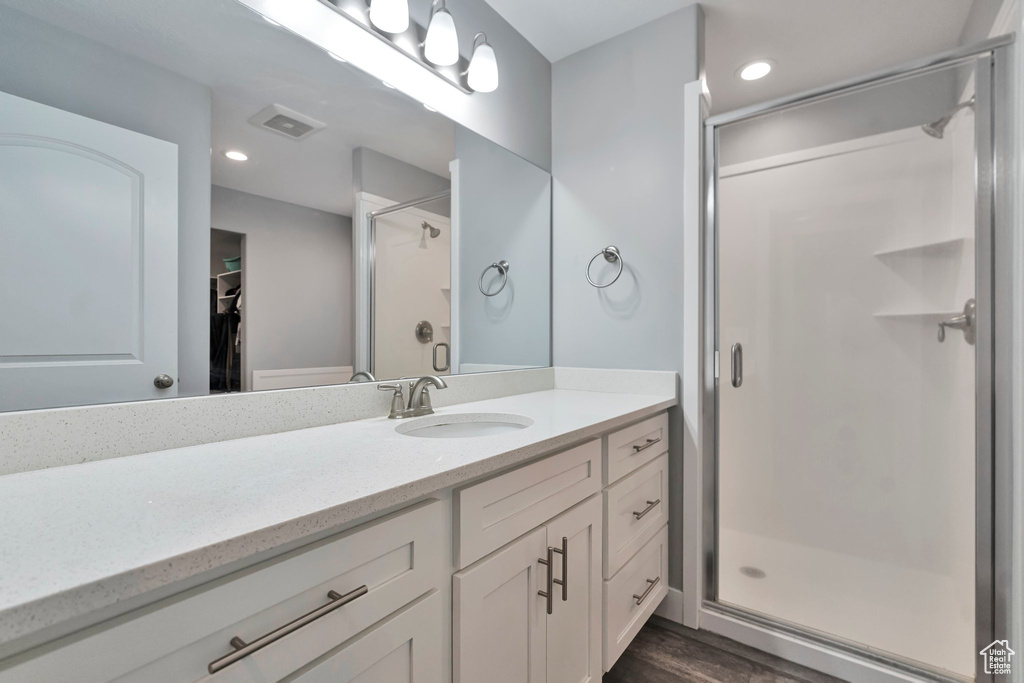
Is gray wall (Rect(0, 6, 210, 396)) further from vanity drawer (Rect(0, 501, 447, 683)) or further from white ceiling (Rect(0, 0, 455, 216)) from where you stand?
vanity drawer (Rect(0, 501, 447, 683))

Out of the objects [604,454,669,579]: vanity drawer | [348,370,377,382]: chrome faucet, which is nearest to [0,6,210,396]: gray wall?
[348,370,377,382]: chrome faucet

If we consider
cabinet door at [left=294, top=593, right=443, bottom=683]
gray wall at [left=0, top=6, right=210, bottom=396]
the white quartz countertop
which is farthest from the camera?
gray wall at [left=0, top=6, right=210, bottom=396]

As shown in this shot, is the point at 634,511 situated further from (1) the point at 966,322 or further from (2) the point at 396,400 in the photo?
(1) the point at 966,322

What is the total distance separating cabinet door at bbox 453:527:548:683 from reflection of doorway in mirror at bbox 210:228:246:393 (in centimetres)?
69

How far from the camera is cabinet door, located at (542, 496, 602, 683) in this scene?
106 centimetres

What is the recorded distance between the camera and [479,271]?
179 cm

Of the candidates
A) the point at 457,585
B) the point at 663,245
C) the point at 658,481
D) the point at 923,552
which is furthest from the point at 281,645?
the point at 923,552

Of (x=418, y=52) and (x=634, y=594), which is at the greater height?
(x=418, y=52)

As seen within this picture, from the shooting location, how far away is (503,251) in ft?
6.22

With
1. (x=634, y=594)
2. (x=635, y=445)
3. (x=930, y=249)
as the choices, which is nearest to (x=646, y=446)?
(x=635, y=445)

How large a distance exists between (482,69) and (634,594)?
6.20ft

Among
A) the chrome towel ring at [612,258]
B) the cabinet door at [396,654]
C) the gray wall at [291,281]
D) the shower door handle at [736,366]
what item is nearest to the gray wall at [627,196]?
the chrome towel ring at [612,258]

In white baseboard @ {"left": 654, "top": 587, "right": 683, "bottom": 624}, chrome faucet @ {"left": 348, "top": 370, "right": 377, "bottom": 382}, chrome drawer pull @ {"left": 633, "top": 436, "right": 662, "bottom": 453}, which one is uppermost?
chrome faucet @ {"left": 348, "top": 370, "right": 377, "bottom": 382}
